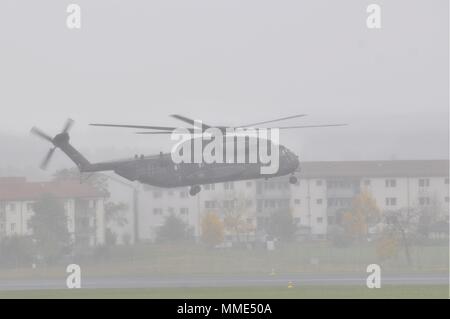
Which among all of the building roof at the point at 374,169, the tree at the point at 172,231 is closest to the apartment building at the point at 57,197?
the tree at the point at 172,231

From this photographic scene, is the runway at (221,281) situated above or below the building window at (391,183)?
below

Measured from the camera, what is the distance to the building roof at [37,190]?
90.8m

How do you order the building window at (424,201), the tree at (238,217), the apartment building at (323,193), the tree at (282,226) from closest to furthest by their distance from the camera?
the tree at (282,226), the tree at (238,217), the apartment building at (323,193), the building window at (424,201)

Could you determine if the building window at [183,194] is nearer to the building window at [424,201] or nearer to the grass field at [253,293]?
the building window at [424,201]

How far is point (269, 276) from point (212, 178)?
17260 millimetres

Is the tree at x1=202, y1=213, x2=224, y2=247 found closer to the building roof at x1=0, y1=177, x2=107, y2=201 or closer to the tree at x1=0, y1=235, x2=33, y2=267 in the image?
the building roof at x1=0, y1=177, x2=107, y2=201

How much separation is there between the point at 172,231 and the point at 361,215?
56.2ft

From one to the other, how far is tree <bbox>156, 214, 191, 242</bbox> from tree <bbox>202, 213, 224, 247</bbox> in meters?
1.92

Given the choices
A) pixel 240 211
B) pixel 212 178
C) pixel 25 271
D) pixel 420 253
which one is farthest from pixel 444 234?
pixel 212 178

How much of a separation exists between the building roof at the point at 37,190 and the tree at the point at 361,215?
20903 millimetres

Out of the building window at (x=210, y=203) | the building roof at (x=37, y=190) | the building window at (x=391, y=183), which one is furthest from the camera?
the building window at (x=391, y=183)

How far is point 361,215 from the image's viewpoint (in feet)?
316

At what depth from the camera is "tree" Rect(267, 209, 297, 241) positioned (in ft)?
308

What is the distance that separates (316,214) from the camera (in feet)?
333
